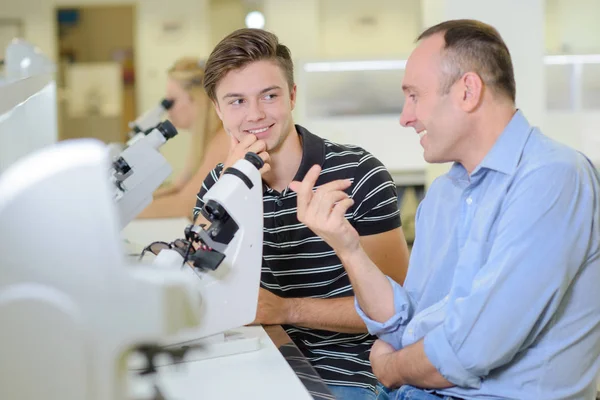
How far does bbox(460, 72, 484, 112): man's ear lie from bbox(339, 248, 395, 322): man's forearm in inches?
14.2

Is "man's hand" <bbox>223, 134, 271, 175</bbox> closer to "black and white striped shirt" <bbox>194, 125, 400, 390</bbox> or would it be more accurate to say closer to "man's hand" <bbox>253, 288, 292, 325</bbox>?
"black and white striped shirt" <bbox>194, 125, 400, 390</bbox>

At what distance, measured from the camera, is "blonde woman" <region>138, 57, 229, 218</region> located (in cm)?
372

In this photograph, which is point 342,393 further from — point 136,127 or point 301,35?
point 301,35

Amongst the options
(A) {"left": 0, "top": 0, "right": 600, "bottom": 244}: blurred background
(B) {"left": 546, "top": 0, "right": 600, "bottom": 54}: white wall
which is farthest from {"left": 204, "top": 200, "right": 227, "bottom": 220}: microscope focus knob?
(B) {"left": 546, "top": 0, "right": 600, "bottom": 54}: white wall

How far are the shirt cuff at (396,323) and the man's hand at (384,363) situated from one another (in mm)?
17

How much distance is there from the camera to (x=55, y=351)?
27.1 inches

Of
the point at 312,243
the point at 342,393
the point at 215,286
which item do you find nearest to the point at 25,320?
the point at 215,286

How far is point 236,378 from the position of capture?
55.9 inches

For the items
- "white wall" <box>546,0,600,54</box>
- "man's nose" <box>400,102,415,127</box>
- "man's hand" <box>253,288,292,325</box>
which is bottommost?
"man's hand" <box>253,288,292,325</box>

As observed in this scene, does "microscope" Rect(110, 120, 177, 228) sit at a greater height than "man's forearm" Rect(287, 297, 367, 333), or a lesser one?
greater

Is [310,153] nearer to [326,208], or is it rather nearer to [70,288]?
[326,208]

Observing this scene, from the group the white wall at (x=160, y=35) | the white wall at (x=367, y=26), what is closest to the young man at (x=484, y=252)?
the white wall at (x=367, y=26)

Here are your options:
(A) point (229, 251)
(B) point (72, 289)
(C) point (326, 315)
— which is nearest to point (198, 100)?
(C) point (326, 315)

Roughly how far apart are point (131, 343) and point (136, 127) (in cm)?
273
